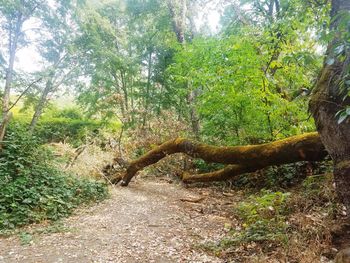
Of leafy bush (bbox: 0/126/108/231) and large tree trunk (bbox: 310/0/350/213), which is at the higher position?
large tree trunk (bbox: 310/0/350/213)

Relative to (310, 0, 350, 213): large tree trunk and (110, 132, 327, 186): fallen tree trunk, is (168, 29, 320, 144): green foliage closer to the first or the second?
(110, 132, 327, 186): fallen tree trunk

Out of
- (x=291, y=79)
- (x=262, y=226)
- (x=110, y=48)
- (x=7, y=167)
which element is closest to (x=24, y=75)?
(x=110, y=48)

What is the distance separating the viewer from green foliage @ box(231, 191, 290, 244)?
334cm

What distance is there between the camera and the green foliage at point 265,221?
3336 millimetres

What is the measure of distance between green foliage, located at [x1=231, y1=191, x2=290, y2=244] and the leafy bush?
3279 mm

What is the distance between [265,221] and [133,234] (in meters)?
2.00

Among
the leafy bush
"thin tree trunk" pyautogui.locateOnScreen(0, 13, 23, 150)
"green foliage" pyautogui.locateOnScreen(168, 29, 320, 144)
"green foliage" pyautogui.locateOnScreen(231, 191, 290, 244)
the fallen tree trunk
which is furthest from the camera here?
"thin tree trunk" pyautogui.locateOnScreen(0, 13, 23, 150)

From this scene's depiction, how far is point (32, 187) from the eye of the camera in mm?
5188

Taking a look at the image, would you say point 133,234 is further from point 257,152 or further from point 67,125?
point 67,125

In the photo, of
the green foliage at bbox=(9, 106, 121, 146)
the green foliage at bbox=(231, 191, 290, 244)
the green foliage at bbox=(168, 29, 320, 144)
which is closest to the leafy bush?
the green foliage at bbox=(231, 191, 290, 244)

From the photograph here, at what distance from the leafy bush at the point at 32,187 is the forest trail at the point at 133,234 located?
1.29 ft

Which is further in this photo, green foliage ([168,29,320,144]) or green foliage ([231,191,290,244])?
green foliage ([168,29,320,144])

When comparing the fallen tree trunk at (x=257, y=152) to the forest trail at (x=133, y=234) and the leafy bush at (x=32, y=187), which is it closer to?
the forest trail at (x=133, y=234)

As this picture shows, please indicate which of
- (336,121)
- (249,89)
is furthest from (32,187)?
(336,121)
